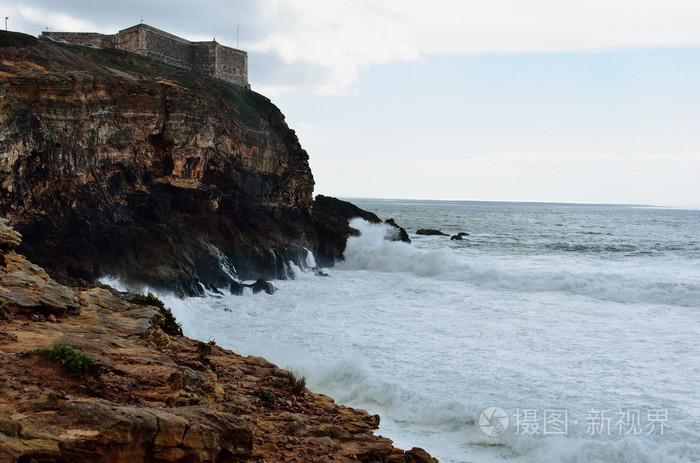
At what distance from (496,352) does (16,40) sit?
2334 centimetres

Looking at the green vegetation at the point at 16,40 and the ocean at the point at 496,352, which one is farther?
the green vegetation at the point at 16,40

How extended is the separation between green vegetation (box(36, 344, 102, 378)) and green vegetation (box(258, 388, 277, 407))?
2419 mm

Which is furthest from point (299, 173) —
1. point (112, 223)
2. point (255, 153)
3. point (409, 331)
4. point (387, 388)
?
point (387, 388)

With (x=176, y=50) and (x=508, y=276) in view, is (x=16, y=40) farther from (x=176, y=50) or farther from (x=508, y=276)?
(x=508, y=276)

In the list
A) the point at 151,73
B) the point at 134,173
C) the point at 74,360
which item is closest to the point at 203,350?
the point at 74,360

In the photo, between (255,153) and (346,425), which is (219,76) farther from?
(346,425)

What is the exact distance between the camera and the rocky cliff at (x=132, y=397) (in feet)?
16.0

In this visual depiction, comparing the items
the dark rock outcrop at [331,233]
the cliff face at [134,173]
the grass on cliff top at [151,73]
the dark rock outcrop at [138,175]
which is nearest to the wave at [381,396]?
the dark rock outcrop at [138,175]

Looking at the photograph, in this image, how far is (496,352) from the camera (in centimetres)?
1480

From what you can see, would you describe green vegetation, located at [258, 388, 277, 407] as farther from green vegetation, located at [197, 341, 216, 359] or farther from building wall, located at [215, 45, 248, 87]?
building wall, located at [215, 45, 248, 87]

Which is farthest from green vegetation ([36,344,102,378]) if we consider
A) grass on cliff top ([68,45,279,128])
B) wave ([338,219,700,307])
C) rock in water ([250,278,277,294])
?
wave ([338,219,700,307])

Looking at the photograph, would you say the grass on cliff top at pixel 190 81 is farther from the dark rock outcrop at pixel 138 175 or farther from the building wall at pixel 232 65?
the building wall at pixel 232 65

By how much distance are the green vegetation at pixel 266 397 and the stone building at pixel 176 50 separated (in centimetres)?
3533

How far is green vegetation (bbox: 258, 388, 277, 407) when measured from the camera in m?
7.81
